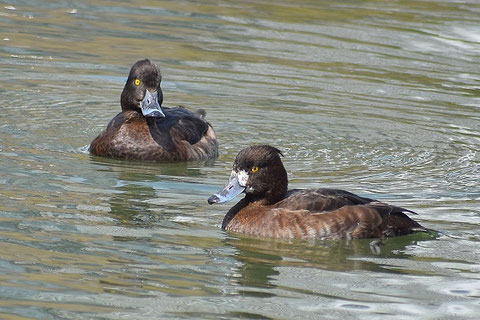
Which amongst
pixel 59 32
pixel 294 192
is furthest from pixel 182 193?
pixel 59 32

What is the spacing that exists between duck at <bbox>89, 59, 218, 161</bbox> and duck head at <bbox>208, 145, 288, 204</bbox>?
268 cm

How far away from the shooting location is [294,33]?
61.3ft

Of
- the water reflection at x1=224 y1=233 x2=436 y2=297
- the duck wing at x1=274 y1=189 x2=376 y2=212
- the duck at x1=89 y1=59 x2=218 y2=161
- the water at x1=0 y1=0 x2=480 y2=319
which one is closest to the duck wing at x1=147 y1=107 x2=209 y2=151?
the duck at x1=89 y1=59 x2=218 y2=161

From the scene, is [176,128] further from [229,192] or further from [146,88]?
[229,192]

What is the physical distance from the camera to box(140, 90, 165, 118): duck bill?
1241cm

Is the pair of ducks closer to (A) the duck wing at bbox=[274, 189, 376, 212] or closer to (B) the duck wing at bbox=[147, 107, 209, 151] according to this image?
(A) the duck wing at bbox=[274, 189, 376, 212]

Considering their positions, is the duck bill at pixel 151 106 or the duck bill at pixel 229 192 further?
the duck bill at pixel 151 106

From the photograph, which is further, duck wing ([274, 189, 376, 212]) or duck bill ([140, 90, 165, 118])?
duck bill ([140, 90, 165, 118])

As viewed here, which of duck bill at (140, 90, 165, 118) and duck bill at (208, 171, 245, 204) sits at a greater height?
duck bill at (140, 90, 165, 118)

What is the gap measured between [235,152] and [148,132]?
965mm

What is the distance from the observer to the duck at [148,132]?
40.1ft

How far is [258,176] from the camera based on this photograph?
9578 millimetres

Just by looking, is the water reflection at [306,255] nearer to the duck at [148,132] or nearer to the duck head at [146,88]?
the duck at [148,132]

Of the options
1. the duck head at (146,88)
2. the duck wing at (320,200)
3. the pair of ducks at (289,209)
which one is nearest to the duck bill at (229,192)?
the pair of ducks at (289,209)
